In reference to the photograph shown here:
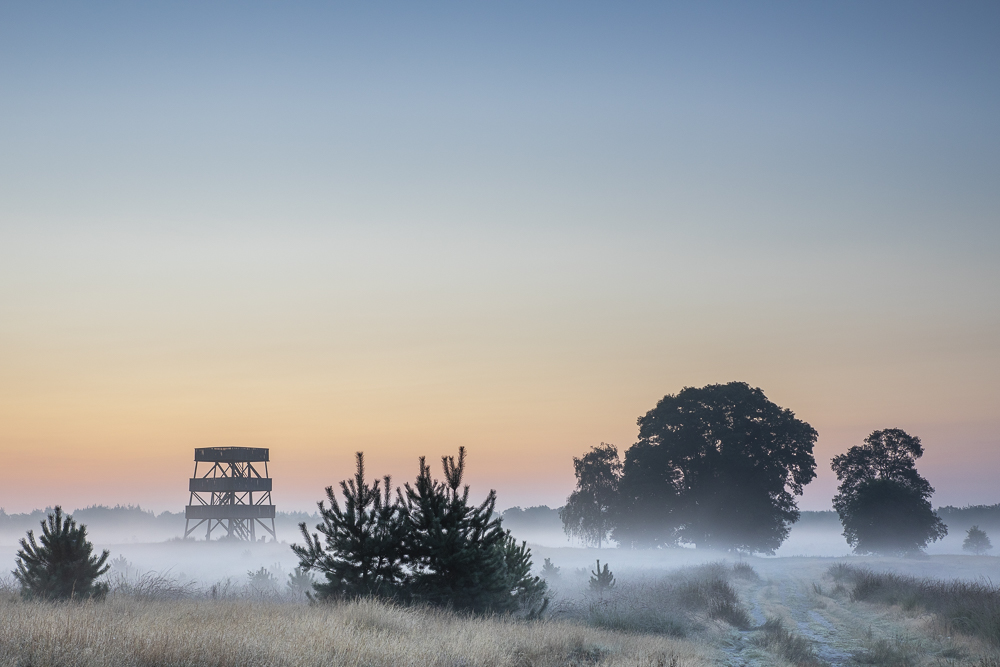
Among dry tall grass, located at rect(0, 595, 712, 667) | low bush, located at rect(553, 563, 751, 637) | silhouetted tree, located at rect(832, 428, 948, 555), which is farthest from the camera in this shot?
silhouetted tree, located at rect(832, 428, 948, 555)

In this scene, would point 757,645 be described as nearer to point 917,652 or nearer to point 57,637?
point 917,652

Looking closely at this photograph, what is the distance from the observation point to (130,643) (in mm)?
10812

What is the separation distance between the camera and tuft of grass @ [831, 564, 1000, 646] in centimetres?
2012

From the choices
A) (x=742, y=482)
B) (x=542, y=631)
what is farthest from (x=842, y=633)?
(x=742, y=482)

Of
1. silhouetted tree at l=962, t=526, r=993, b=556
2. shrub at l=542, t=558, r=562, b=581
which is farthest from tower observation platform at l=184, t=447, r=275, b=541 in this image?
silhouetted tree at l=962, t=526, r=993, b=556

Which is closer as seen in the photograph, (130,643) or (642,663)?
(130,643)

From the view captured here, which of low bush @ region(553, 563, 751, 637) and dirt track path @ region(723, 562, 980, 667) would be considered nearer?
dirt track path @ region(723, 562, 980, 667)

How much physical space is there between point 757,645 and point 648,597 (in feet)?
25.6

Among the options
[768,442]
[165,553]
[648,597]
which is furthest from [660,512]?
[165,553]

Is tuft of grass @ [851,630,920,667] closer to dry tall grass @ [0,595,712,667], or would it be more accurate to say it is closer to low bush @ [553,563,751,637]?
dry tall grass @ [0,595,712,667]

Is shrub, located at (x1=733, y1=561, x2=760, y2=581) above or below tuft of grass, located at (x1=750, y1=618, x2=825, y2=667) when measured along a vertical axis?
below

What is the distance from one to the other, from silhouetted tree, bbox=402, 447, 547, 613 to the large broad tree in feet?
163

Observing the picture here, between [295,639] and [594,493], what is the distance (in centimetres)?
6802

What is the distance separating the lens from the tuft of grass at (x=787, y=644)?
60.5 ft
